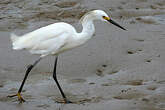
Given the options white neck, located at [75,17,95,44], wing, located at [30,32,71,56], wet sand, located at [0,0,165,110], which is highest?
white neck, located at [75,17,95,44]

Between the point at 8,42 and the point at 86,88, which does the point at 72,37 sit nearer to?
the point at 86,88

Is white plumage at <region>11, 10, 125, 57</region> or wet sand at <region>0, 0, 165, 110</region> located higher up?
white plumage at <region>11, 10, 125, 57</region>

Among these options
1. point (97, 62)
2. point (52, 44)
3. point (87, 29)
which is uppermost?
point (87, 29)

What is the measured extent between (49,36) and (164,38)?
10.5ft

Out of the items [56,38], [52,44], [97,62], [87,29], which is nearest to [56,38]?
[56,38]

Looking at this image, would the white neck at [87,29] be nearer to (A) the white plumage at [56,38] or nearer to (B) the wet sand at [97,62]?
(A) the white plumage at [56,38]

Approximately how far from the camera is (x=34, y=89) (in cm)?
638

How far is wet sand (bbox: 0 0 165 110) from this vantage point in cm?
594

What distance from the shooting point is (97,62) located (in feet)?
24.4

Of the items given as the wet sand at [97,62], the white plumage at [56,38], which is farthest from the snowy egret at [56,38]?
the wet sand at [97,62]

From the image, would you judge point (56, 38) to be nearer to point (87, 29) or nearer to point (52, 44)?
point (52, 44)

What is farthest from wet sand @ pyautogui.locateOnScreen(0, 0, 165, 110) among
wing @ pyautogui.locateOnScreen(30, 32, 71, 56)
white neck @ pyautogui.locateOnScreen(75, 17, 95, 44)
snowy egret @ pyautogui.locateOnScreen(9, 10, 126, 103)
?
white neck @ pyautogui.locateOnScreen(75, 17, 95, 44)

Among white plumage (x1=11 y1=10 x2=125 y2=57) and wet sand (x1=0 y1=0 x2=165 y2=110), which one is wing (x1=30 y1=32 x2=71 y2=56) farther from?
wet sand (x1=0 y1=0 x2=165 y2=110)

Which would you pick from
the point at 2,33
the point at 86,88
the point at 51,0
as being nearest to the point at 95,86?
the point at 86,88
